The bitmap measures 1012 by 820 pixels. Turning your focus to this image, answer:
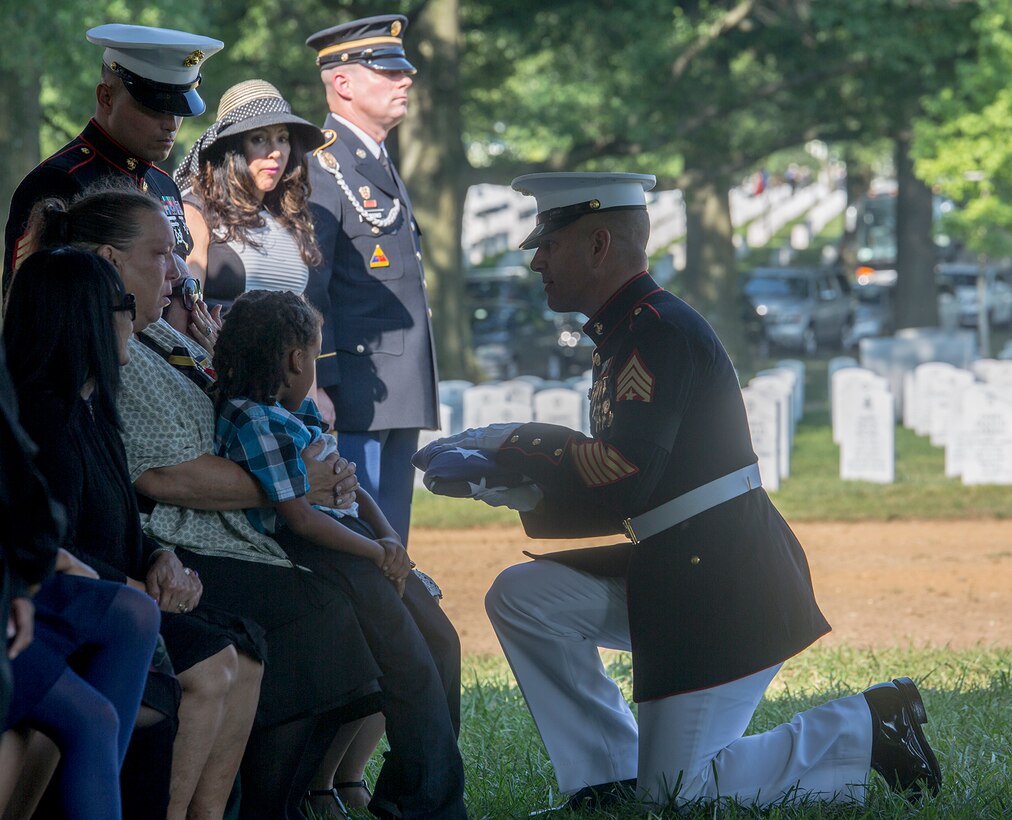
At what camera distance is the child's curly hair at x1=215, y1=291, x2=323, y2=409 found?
3.83 metres

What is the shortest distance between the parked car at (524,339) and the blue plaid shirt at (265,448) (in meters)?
19.7

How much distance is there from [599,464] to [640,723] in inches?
31.6

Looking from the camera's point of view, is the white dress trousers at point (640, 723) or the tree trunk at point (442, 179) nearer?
the white dress trousers at point (640, 723)

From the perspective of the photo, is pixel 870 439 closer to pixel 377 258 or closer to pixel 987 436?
pixel 987 436

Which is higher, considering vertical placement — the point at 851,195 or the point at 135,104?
the point at 135,104

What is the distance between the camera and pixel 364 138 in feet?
18.8

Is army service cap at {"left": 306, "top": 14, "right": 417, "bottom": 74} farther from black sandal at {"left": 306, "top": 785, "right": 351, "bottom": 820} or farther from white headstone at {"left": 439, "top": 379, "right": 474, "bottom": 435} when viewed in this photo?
white headstone at {"left": 439, "top": 379, "right": 474, "bottom": 435}

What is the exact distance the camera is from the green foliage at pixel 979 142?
63.2 feet

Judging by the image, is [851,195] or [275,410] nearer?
[275,410]

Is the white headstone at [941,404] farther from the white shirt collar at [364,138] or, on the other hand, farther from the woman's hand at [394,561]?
the woman's hand at [394,561]

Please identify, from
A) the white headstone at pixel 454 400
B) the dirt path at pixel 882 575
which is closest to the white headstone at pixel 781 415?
the dirt path at pixel 882 575

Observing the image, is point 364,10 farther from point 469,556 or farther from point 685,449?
point 685,449

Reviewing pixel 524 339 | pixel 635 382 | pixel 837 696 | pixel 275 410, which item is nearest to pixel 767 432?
pixel 837 696

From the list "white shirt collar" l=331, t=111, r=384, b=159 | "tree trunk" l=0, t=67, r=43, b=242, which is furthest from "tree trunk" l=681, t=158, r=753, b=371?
"white shirt collar" l=331, t=111, r=384, b=159
